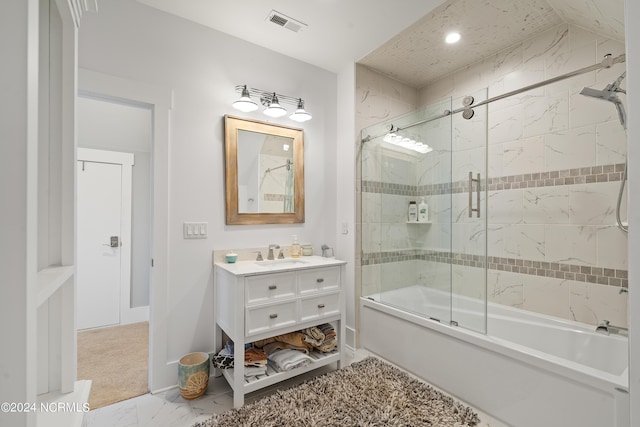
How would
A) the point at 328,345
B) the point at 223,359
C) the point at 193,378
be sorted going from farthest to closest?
1. the point at 328,345
2. the point at 223,359
3. the point at 193,378

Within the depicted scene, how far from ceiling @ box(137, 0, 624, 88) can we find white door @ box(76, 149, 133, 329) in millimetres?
1919

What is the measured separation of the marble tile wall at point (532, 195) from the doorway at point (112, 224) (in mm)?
2512

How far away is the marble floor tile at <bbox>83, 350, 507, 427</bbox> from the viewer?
1.67 m

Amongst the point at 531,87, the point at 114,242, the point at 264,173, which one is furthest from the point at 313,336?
the point at 114,242

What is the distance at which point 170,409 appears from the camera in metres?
1.79

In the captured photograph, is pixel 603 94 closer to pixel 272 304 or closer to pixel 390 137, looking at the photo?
pixel 390 137

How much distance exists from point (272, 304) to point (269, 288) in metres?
0.11

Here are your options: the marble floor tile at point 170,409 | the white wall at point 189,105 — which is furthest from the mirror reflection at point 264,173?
the marble floor tile at point 170,409

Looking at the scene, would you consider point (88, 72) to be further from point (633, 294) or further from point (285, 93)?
point (633, 294)

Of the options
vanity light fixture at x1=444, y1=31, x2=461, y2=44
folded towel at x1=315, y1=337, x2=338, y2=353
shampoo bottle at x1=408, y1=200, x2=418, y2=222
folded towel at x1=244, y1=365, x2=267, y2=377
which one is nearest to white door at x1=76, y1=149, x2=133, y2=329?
folded towel at x1=244, y1=365, x2=267, y2=377

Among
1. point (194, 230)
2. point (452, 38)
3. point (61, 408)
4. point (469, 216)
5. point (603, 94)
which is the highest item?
point (452, 38)

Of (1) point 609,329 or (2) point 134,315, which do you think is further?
(2) point 134,315

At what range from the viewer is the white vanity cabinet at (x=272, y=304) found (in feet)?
5.90

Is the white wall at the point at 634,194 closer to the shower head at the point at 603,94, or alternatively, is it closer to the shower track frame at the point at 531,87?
the shower head at the point at 603,94
